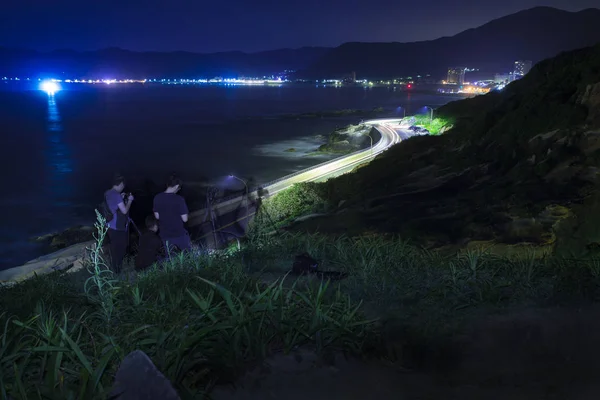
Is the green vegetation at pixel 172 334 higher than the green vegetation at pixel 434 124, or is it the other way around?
the green vegetation at pixel 172 334

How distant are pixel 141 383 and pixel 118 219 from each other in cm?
479

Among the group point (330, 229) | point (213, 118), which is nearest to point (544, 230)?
point (330, 229)

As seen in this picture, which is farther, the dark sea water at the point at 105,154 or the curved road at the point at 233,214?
the dark sea water at the point at 105,154

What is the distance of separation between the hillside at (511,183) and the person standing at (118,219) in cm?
659

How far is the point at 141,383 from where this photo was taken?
117 inches

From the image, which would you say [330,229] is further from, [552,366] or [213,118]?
[213,118]

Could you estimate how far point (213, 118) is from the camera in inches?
4382

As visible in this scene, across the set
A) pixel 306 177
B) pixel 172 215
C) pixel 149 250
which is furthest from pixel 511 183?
pixel 306 177

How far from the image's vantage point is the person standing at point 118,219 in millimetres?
7156

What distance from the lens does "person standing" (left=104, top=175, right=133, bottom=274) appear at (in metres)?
7.16

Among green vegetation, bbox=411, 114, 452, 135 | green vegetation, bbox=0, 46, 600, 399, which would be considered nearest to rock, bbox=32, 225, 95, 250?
green vegetation, bbox=0, 46, 600, 399

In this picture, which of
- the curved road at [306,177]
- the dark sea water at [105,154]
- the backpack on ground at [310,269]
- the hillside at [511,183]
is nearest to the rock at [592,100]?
→ the hillside at [511,183]

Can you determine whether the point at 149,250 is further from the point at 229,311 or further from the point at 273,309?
the point at 273,309

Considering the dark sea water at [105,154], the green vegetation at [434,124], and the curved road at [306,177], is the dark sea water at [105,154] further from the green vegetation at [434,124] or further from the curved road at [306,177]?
the green vegetation at [434,124]
